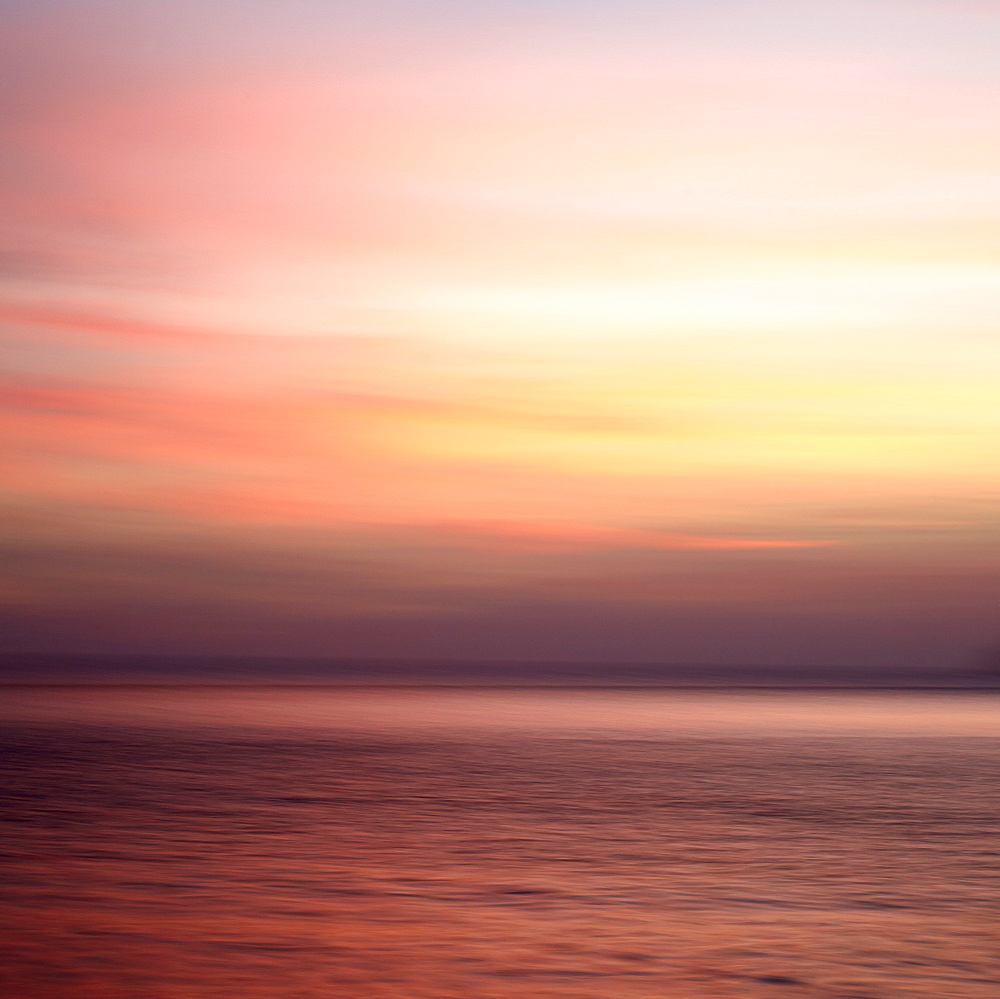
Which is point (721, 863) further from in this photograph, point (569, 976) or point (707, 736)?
point (707, 736)

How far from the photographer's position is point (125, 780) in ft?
94.4

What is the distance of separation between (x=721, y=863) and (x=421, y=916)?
18.8ft

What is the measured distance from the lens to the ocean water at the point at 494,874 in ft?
38.6

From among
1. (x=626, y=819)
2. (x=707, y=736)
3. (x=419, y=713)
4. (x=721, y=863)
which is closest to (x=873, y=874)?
(x=721, y=863)

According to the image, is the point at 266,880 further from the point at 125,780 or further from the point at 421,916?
the point at 125,780

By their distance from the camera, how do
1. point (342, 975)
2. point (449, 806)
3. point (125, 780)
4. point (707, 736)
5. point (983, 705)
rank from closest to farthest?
point (342, 975) < point (449, 806) < point (125, 780) < point (707, 736) < point (983, 705)

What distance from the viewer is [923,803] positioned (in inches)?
1044

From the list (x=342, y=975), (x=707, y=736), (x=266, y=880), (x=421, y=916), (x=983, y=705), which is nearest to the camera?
(x=342, y=975)

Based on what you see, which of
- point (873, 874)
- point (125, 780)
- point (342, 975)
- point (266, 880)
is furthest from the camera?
point (125, 780)

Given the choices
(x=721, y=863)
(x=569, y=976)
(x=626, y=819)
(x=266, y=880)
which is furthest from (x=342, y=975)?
(x=626, y=819)

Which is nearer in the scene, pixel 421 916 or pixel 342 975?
pixel 342 975

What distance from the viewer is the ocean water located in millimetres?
11766

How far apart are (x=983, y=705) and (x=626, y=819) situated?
241 feet

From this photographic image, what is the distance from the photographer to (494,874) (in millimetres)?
17031
